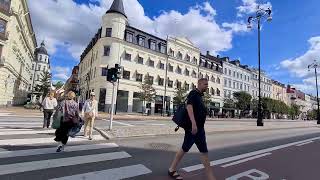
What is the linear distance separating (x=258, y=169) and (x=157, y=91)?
135 ft

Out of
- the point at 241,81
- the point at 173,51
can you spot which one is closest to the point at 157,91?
the point at 173,51

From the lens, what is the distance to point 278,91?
340 feet

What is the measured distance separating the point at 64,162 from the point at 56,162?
0.51ft

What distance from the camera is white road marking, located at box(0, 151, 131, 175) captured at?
17.0ft

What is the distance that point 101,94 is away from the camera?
41.4 meters

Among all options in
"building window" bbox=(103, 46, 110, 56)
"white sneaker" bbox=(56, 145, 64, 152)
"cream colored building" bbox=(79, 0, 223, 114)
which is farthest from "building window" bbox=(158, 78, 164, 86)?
"white sneaker" bbox=(56, 145, 64, 152)

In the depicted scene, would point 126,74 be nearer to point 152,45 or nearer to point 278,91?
point 152,45

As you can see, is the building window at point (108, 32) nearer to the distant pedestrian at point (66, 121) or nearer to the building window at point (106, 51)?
the building window at point (106, 51)

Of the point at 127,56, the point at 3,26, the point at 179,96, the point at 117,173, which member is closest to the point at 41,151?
the point at 117,173

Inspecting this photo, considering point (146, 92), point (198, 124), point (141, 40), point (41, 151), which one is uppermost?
point (141, 40)

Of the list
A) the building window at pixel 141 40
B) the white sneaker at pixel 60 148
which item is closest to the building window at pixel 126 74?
the building window at pixel 141 40

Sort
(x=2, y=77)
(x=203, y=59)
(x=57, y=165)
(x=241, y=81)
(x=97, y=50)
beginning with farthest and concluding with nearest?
(x=241, y=81), (x=203, y=59), (x=97, y=50), (x=2, y=77), (x=57, y=165)

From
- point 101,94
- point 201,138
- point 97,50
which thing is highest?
point 97,50

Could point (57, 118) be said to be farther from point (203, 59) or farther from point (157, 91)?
point (203, 59)
